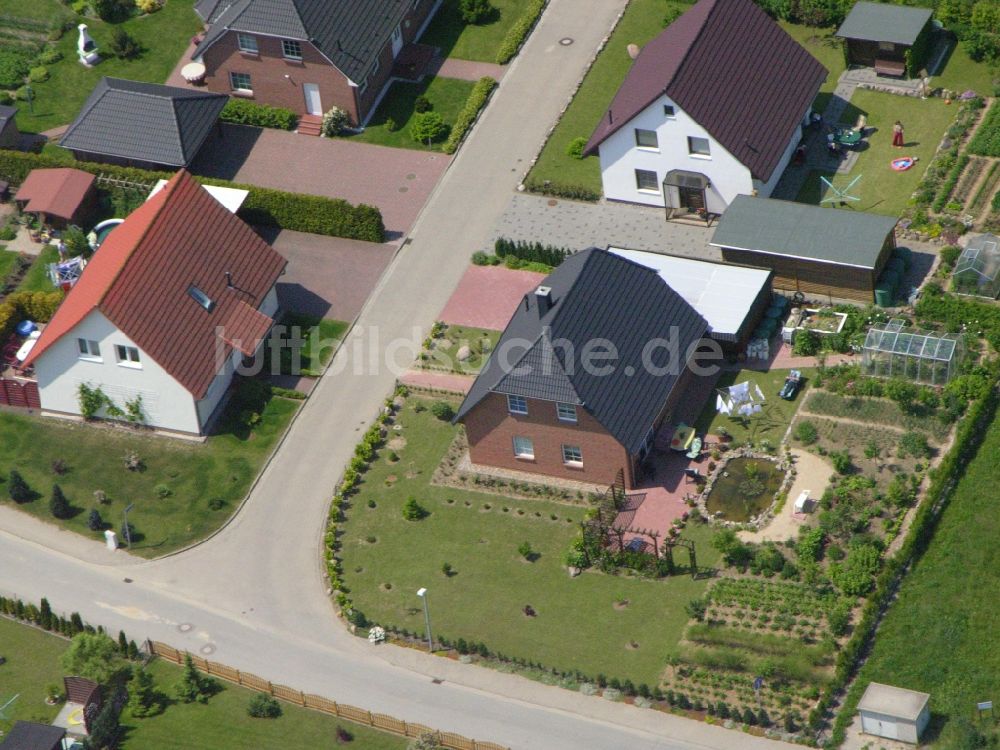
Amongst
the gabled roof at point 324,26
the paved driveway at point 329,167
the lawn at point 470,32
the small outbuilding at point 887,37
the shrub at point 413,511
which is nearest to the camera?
the shrub at point 413,511

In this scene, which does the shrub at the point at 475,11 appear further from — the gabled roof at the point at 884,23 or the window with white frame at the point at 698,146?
the gabled roof at the point at 884,23

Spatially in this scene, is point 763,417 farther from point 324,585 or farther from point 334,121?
point 334,121

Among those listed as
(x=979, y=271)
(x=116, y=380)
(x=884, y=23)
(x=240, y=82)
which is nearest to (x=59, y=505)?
(x=116, y=380)

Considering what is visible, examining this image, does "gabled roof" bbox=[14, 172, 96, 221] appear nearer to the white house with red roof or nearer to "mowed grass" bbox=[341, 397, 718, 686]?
the white house with red roof

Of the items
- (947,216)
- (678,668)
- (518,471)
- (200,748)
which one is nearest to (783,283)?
(947,216)

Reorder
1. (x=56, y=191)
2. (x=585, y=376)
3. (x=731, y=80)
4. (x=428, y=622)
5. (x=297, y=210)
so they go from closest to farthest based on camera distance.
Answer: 1. (x=428, y=622)
2. (x=585, y=376)
3. (x=731, y=80)
4. (x=297, y=210)
5. (x=56, y=191)

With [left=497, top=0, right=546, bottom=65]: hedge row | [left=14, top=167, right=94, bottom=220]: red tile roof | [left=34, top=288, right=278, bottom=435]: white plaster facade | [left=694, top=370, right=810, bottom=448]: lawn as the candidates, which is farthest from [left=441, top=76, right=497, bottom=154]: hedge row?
[left=694, top=370, right=810, bottom=448]: lawn

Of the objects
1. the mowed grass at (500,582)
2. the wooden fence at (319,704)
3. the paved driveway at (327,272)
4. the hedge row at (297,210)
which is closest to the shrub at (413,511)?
the mowed grass at (500,582)
